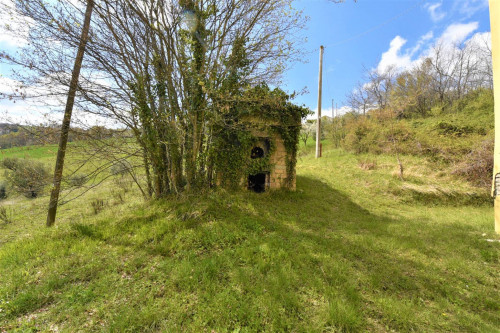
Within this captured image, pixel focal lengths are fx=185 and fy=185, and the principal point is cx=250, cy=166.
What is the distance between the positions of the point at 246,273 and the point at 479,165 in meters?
14.1

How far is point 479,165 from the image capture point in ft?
32.3

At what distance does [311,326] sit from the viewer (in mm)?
2402

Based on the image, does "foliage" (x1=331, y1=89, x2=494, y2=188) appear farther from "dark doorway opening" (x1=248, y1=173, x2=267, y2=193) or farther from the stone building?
"dark doorway opening" (x1=248, y1=173, x2=267, y2=193)

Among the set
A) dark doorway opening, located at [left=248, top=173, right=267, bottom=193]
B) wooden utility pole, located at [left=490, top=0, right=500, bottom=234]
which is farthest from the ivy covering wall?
wooden utility pole, located at [left=490, top=0, right=500, bottom=234]

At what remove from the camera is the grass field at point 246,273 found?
251 centimetres

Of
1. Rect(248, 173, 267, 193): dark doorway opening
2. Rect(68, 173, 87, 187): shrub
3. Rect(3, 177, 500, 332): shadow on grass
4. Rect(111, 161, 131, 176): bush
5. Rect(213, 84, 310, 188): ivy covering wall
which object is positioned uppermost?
Rect(213, 84, 310, 188): ivy covering wall

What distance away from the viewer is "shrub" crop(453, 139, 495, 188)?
9.62 metres

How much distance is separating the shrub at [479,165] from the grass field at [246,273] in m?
4.92

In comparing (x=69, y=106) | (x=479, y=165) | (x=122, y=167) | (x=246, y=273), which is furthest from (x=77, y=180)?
(x=479, y=165)

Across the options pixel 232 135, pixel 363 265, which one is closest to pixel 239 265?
pixel 363 265

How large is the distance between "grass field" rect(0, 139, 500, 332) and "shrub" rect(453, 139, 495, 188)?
4919 mm

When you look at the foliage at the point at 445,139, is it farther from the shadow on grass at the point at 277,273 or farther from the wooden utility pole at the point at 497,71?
the shadow on grass at the point at 277,273

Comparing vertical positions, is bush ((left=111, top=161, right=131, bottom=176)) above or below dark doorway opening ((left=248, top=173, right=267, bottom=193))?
above

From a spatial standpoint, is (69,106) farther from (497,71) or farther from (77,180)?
(497,71)
